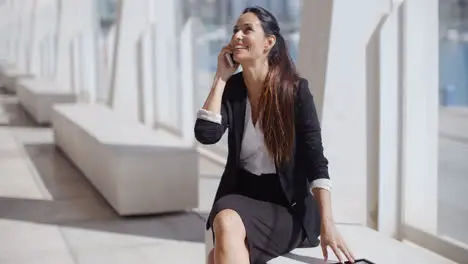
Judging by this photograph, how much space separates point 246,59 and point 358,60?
1442mm

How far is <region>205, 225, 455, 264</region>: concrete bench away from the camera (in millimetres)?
2521

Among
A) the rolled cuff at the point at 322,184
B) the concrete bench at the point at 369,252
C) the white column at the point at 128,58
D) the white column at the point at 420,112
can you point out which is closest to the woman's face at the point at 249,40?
the rolled cuff at the point at 322,184

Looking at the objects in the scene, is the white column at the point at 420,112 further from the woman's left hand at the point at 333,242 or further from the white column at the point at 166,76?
the white column at the point at 166,76

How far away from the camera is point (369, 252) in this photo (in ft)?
8.89

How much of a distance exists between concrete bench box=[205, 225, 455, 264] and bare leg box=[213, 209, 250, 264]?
0.19 meters

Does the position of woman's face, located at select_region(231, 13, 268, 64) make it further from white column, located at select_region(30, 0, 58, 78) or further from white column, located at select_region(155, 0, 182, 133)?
white column, located at select_region(30, 0, 58, 78)

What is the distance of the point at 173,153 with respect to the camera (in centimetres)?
510

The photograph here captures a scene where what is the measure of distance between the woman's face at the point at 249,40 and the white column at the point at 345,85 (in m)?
1.27

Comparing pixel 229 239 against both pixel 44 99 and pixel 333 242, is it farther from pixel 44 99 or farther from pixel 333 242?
pixel 44 99

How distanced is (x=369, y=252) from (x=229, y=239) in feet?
2.37

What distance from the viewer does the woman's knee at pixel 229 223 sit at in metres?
2.33

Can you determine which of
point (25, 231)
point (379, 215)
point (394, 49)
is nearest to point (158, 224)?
point (25, 231)

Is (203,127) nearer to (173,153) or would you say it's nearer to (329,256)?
(329,256)

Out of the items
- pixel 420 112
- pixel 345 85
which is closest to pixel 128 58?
pixel 345 85
